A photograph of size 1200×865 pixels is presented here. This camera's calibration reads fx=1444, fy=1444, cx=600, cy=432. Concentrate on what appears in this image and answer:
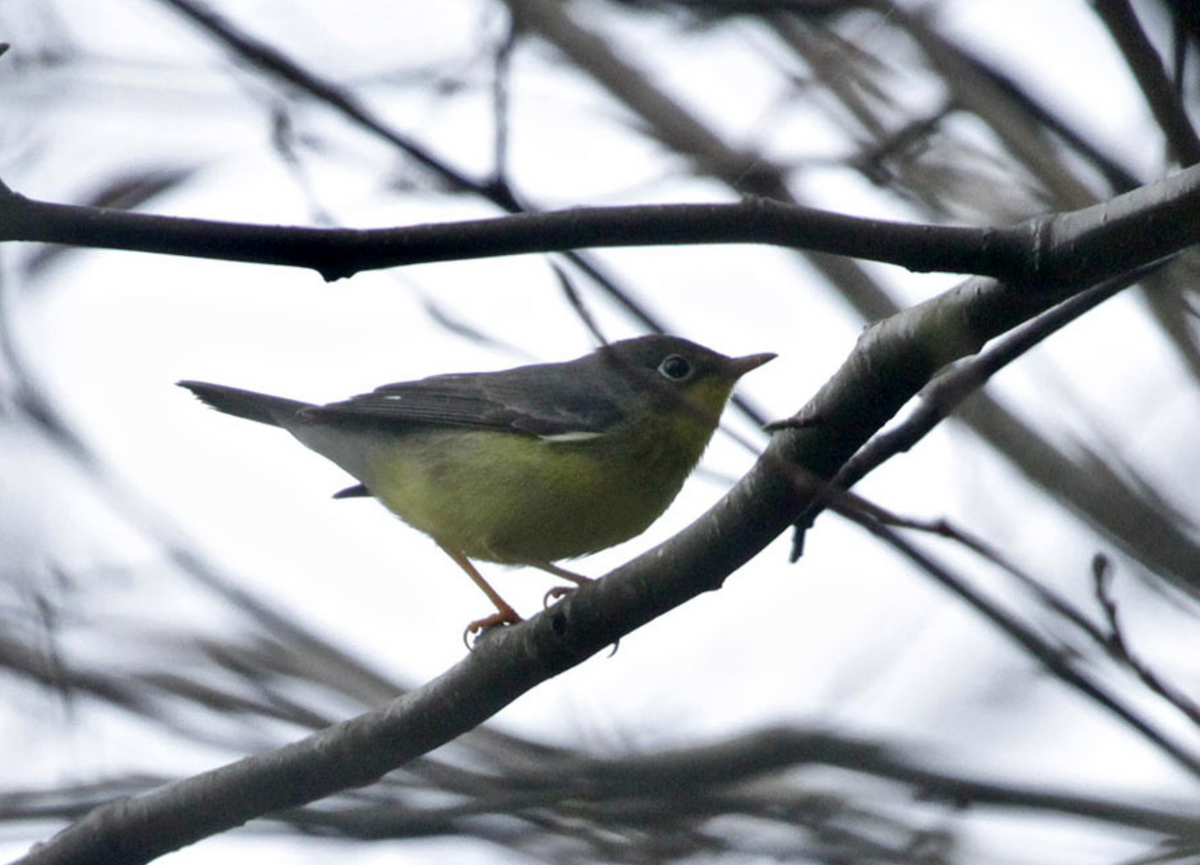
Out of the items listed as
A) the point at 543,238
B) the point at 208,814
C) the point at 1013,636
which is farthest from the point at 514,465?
the point at 543,238

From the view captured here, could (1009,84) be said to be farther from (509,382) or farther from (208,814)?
(208,814)

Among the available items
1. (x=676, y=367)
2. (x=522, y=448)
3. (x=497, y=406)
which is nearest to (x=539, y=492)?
(x=522, y=448)

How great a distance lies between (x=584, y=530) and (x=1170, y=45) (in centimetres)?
358

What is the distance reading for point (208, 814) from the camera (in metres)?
4.68

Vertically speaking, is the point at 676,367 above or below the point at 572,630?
above

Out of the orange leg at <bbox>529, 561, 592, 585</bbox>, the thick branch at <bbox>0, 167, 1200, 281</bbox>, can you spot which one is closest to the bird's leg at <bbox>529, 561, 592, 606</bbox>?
the orange leg at <bbox>529, 561, 592, 585</bbox>

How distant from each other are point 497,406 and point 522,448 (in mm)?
501

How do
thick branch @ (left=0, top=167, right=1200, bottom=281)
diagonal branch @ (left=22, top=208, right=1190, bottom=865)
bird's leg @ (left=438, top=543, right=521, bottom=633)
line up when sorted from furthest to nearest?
bird's leg @ (left=438, top=543, right=521, bottom=633), diagonal branch @ (left=22, top=208, right=1190, bottom=865), thick branch @ (left=0, top=167, right=1200, bottom=281)

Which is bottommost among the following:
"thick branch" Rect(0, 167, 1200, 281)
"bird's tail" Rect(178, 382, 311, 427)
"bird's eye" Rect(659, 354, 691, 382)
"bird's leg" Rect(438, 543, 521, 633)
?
"thick branch" Rect(0, 167, 1200, 281)

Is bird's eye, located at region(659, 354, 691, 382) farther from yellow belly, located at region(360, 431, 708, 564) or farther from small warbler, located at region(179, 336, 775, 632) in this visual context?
yellow belly, located at region(360, 431, 708, 564)

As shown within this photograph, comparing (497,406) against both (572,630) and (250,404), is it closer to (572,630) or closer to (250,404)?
(250,404)

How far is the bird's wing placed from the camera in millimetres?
7035

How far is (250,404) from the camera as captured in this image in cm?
708

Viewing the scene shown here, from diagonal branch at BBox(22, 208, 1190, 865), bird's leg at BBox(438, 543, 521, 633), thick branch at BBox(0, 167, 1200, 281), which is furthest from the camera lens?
bird's leg at BBox(438, 543, 521, 633)
